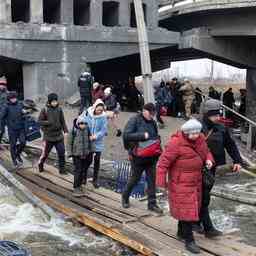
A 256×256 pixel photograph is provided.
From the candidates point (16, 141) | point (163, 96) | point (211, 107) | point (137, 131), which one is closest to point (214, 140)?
point (211, 107)

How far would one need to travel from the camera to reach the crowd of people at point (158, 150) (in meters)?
6.38

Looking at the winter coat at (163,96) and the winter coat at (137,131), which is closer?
the winter coat at (137,131)

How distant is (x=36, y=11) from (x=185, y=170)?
58.2 ft

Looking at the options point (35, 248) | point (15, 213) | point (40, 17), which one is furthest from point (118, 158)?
point (40, 17)

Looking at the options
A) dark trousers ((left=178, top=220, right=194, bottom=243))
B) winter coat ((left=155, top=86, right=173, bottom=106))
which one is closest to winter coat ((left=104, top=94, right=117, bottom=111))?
winter coat ((left=155, top=86, right=173, bottom=106))

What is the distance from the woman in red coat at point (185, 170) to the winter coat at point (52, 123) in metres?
4.26

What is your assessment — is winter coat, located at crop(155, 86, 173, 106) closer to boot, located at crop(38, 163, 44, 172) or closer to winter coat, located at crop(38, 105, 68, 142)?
boot, located at crop(38, 163, 44, 172)

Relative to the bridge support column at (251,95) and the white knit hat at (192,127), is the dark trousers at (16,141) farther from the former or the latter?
the bridge support column at (251,95)

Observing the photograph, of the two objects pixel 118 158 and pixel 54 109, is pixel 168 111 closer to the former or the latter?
pixel 118 158

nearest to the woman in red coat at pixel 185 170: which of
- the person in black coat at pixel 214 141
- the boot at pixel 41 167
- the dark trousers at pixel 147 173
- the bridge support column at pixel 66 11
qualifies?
the person in black coat at pixel 214 141

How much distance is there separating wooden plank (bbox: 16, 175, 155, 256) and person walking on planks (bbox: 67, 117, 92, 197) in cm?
48

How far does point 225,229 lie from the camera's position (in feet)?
25.7

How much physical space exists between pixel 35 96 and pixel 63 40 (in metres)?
2.53

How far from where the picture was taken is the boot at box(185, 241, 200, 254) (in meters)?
6.46
